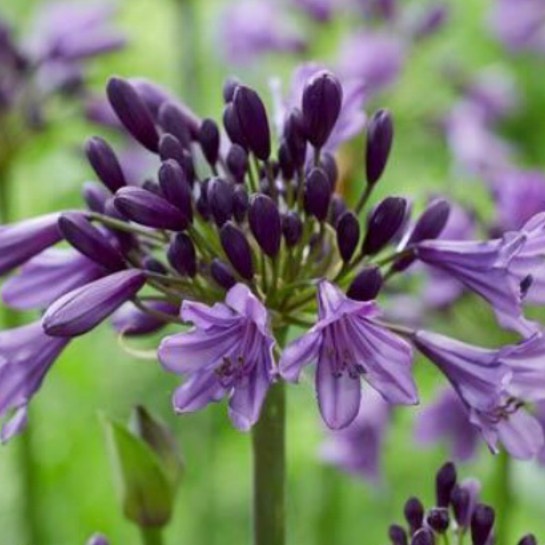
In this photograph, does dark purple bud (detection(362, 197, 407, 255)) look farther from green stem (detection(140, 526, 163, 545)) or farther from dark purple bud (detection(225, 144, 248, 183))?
green stem (detection(140, 526, 163, 545))

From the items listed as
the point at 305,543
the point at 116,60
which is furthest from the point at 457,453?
the point at 116,60

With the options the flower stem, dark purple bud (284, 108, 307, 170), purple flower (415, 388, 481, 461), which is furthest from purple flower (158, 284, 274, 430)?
purple flower (415, 388, 481, 461)

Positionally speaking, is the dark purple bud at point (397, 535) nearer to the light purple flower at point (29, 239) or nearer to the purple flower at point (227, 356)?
the purple flower at point (227, 356)

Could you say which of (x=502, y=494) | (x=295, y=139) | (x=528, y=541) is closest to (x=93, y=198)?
(x=295, y=139)

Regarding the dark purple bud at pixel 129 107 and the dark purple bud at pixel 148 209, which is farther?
the dark purple bud at pixel 129 107

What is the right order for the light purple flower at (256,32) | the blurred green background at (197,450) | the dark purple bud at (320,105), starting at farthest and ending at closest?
the light purple flower at (256,32) → the blurred green background at (197,450) → the dark purple bud at (320,105)

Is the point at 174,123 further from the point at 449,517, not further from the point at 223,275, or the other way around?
the point at 449,517

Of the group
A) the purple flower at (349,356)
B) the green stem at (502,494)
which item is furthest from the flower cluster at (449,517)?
the green stem at (502,494)
